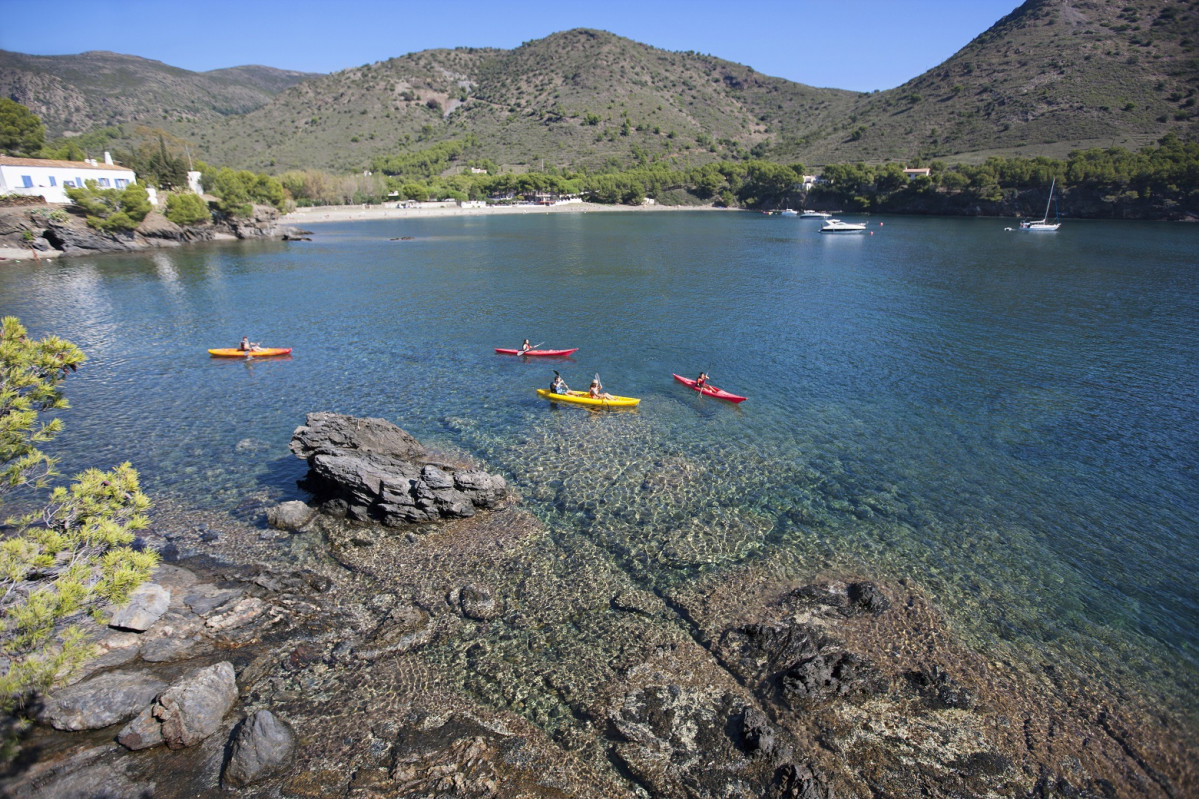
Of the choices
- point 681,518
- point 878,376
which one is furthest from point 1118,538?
point 878,376

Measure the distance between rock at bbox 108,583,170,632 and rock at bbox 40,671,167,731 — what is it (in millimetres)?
1661

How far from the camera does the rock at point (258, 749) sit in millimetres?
12266

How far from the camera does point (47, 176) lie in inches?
3435

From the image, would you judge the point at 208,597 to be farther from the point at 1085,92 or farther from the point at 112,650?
the point at 1085,92

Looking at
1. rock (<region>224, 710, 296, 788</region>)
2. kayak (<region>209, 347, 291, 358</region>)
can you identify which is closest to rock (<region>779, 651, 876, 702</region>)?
rock (<region>224, 710, 296, 788</region>)

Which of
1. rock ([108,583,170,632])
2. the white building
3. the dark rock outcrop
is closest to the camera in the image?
rock ([108,583,170,632])

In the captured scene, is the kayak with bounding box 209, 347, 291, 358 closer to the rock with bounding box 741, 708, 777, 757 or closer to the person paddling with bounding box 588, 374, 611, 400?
the person paddling with bounding box 588, 374, 611, 400

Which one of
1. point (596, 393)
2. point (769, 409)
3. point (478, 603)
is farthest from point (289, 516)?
point (769, 409)

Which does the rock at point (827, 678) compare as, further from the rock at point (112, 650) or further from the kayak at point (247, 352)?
the kayak at point (247, 352)

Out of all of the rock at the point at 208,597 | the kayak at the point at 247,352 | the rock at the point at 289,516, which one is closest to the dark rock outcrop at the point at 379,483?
the rock at the point at 289,516

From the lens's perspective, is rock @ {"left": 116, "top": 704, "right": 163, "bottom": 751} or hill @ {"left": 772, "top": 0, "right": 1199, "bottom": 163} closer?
rock @ {"left": 116, "top": 704, "right": 163, "bottom": 751}

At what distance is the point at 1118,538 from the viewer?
21.7 metres

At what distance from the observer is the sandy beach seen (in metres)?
160

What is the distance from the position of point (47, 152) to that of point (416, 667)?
13625cm
